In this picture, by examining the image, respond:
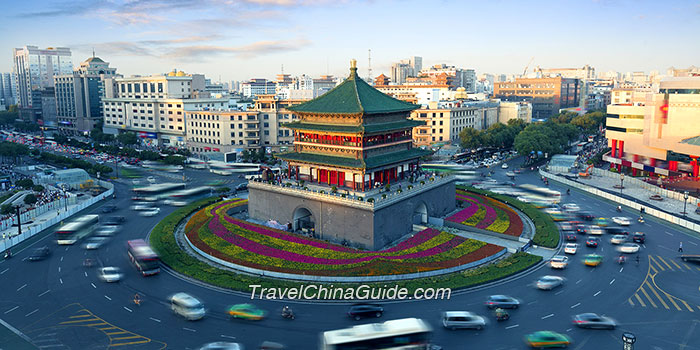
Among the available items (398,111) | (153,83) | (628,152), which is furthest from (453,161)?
(153,83)

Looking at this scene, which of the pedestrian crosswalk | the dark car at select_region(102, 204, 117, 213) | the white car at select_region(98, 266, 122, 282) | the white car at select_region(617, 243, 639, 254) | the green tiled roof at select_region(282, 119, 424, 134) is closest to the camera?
the pedestrian crosswalk

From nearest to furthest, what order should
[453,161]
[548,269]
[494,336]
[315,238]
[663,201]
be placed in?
[494,336] → [548,269] → [315,238] → [663,201] → [453,161]

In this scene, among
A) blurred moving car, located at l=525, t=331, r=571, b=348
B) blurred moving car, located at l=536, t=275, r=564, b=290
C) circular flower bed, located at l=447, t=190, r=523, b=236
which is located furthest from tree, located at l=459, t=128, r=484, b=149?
blurred moving car, located at l=525, t=331, r=571, b=348

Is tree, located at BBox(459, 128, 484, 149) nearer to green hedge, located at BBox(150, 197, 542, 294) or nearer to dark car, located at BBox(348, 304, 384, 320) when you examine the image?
green hedge, located at BBox(150, 197, 542, 294)

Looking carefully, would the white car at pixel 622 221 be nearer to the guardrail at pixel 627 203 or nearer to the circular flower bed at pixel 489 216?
the guardrail at pixel 627 203

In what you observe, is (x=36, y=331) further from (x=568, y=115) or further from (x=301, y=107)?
(x=568, y=115)

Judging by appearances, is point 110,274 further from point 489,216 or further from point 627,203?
point 627,203
